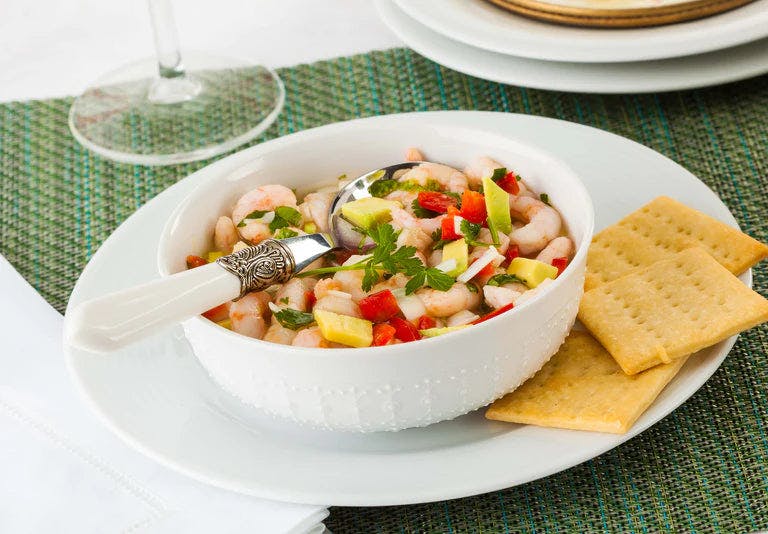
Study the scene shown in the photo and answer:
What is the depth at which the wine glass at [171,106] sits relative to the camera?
230cm

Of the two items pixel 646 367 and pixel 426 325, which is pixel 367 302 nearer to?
pixel 426 325

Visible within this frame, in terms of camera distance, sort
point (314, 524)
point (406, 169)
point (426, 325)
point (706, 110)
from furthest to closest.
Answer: point (706, 110) < point (406, 169) < point (426, 325) < point (314, 524)

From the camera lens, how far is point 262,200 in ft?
5.33

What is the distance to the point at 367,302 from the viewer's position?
140cm

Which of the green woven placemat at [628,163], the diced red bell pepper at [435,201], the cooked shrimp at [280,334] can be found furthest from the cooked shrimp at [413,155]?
the green woven placemat at [628,163]

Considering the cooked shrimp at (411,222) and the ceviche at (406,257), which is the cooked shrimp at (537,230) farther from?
the cooked shrimp at (411,222)

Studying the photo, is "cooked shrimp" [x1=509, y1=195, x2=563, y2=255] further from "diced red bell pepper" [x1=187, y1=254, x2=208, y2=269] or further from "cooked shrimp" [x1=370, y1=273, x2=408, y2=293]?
"diced red bell pepper" [x1=187, y1=254, x2=208, y2=269]

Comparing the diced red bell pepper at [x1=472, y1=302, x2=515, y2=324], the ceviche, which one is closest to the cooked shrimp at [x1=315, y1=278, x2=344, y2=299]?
the ceviche

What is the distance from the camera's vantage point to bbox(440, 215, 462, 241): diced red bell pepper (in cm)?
152

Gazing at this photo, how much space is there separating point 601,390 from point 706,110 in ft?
3.33

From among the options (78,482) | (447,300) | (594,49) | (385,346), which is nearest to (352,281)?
(447,300)

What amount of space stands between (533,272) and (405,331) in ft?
0.67

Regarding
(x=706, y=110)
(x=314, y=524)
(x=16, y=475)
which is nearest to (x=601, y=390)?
(x=314, y=524)

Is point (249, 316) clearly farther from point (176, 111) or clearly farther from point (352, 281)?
point (176, 111)
